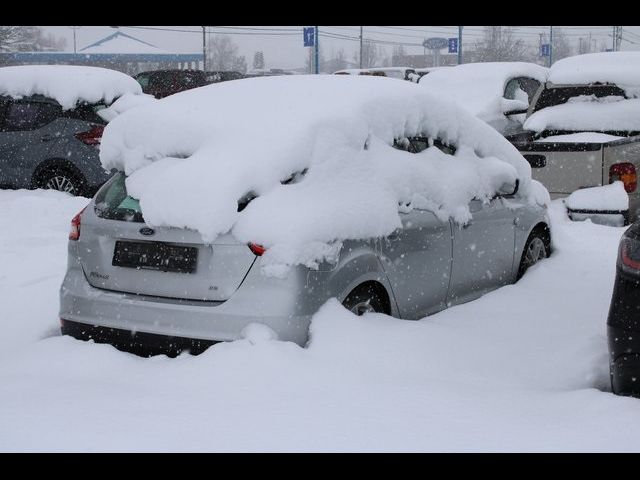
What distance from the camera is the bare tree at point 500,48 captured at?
7356 centimetres

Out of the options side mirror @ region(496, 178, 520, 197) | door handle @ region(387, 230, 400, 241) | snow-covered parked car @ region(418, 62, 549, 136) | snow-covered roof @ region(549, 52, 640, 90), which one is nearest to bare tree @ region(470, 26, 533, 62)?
snow-covered parked car @ region(418, 62, 549, 136)

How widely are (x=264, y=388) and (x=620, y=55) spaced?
7.75 meters

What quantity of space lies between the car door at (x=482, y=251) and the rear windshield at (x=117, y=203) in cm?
203

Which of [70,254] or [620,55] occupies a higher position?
[620,55]

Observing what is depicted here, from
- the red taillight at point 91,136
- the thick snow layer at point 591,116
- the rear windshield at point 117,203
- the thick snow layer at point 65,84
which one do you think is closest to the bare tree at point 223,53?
the thick snow layer at point 65,84

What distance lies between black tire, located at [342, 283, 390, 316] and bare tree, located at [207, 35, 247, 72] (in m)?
111

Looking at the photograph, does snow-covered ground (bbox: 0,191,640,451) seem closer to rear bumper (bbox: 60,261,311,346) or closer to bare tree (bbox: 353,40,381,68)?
rear bumper (bbox: 60,261,311,346)

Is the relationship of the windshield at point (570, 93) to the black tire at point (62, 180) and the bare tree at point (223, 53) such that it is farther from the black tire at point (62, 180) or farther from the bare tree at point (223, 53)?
the bare tree at point (223, 53)

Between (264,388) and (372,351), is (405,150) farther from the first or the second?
(264,388)

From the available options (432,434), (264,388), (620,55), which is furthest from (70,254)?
(620,55)

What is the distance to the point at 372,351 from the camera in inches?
172

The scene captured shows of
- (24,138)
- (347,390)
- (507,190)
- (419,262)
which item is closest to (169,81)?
(24,138)

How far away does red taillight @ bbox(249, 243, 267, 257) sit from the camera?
4250 millimetres

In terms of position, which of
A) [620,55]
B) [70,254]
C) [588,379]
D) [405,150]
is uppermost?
[620,55]
